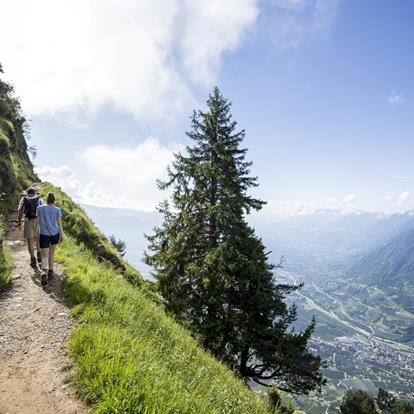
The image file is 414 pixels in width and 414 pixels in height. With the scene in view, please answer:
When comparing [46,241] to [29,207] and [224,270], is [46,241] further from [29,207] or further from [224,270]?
[224,270]

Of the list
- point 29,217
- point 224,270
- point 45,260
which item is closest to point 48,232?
point 45,260

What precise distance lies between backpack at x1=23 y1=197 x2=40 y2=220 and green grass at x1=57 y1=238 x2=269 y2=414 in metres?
3.26

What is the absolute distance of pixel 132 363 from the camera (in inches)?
167

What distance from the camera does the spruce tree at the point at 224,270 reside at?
45.2 feet

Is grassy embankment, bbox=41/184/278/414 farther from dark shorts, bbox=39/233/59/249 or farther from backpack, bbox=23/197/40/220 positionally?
backpack, bbox=23/197/40/220

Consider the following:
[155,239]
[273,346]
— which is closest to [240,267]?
[273,346]

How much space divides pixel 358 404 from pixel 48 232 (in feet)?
129

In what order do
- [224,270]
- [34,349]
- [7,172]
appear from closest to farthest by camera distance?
[34,349]
[224,270]
[7,172]

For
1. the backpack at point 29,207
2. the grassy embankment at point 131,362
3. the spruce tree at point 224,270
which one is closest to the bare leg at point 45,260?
the grassy embankment at point 131,362

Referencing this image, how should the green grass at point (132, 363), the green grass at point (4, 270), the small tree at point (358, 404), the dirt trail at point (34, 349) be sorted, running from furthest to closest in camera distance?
the small tree at point (358, 404)
the green grass at point (4, 270)
the dirt trail at point (34, 349)
the green grass at point (132, 363)

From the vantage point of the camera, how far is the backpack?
9555 millimetres

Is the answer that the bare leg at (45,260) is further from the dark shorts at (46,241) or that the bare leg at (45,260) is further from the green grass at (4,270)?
the green grass at (4,270)

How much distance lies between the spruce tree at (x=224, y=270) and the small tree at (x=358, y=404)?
2432 cm

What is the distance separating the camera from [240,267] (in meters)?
14.0
